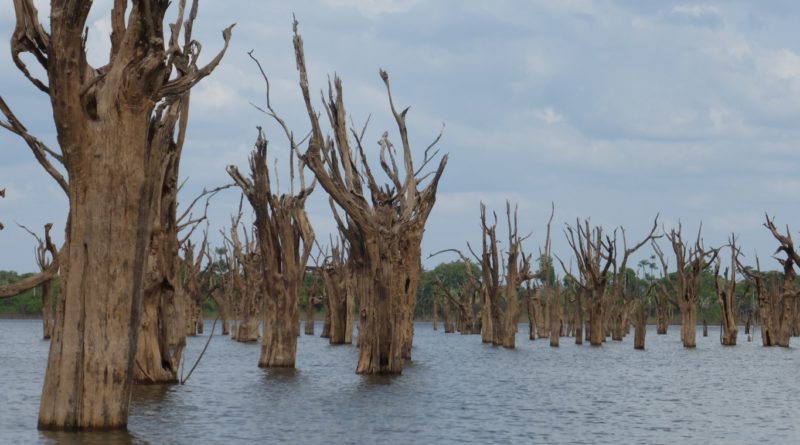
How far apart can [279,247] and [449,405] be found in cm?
719

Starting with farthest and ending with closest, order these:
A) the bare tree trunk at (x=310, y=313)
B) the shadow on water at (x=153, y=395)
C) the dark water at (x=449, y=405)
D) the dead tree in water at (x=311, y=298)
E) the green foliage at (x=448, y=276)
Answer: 1. the green foliage at (x=448, y=276)
2. the bare tree trunk at (x=310, y=313)
3. the dead tree in water at (x=311, y=298)
4. the shadow on water at (x=153, y=395)
5. the dark water at (x=449, y=405)

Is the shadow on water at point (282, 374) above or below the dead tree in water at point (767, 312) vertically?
below

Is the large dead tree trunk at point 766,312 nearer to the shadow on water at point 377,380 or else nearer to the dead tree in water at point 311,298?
the dead tree in water at point 311,298

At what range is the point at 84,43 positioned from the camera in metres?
11.0

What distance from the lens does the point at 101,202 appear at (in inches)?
441

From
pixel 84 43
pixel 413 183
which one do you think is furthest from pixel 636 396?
pixel 84 43

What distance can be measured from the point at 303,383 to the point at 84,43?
12.4 meters

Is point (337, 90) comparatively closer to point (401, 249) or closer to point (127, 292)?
point (401, 249)

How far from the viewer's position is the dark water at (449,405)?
14.2 metres

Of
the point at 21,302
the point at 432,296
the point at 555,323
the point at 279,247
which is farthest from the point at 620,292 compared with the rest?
the point at 21,302

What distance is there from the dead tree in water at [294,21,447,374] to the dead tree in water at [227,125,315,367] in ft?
3.96

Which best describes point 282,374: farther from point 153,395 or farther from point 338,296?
point 338,296

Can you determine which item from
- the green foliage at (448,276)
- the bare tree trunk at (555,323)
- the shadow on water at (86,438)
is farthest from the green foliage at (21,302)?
the shadow on water at (86,438)

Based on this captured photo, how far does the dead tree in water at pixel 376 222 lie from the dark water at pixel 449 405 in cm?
94
